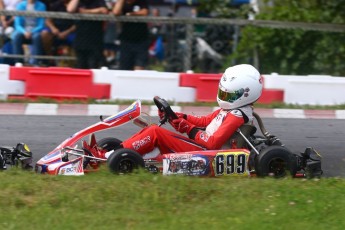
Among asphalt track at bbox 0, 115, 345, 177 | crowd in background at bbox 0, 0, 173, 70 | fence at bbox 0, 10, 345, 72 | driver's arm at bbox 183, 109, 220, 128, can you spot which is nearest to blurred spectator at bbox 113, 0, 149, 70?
crowd in background at bbox 0, 0, 173, 70

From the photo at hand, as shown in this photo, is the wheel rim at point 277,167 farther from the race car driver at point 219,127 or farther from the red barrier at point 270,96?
the red barrier at point 270,96

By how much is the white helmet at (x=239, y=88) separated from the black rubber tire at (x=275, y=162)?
0.50m

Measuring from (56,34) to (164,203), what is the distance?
22.2 ft

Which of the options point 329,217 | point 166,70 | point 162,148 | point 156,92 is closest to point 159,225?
point 329,217

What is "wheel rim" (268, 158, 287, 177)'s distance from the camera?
22.9 ft

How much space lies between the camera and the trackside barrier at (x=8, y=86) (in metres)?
11.0

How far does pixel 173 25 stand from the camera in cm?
1219

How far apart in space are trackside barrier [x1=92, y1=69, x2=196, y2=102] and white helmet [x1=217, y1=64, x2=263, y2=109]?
3.90 m

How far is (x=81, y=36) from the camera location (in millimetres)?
11742

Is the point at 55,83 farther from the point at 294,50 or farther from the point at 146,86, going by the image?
the point at 294,50

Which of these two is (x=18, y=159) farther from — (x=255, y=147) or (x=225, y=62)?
(x=225, y=62)

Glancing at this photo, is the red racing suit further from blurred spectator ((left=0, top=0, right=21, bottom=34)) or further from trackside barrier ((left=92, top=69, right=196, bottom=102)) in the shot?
blurred spectator ((left=0, top=0, right=21, bottom=34))

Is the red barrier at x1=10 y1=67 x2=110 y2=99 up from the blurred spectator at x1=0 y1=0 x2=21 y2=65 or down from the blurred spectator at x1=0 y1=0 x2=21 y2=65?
down

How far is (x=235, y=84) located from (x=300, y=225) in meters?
2.00
